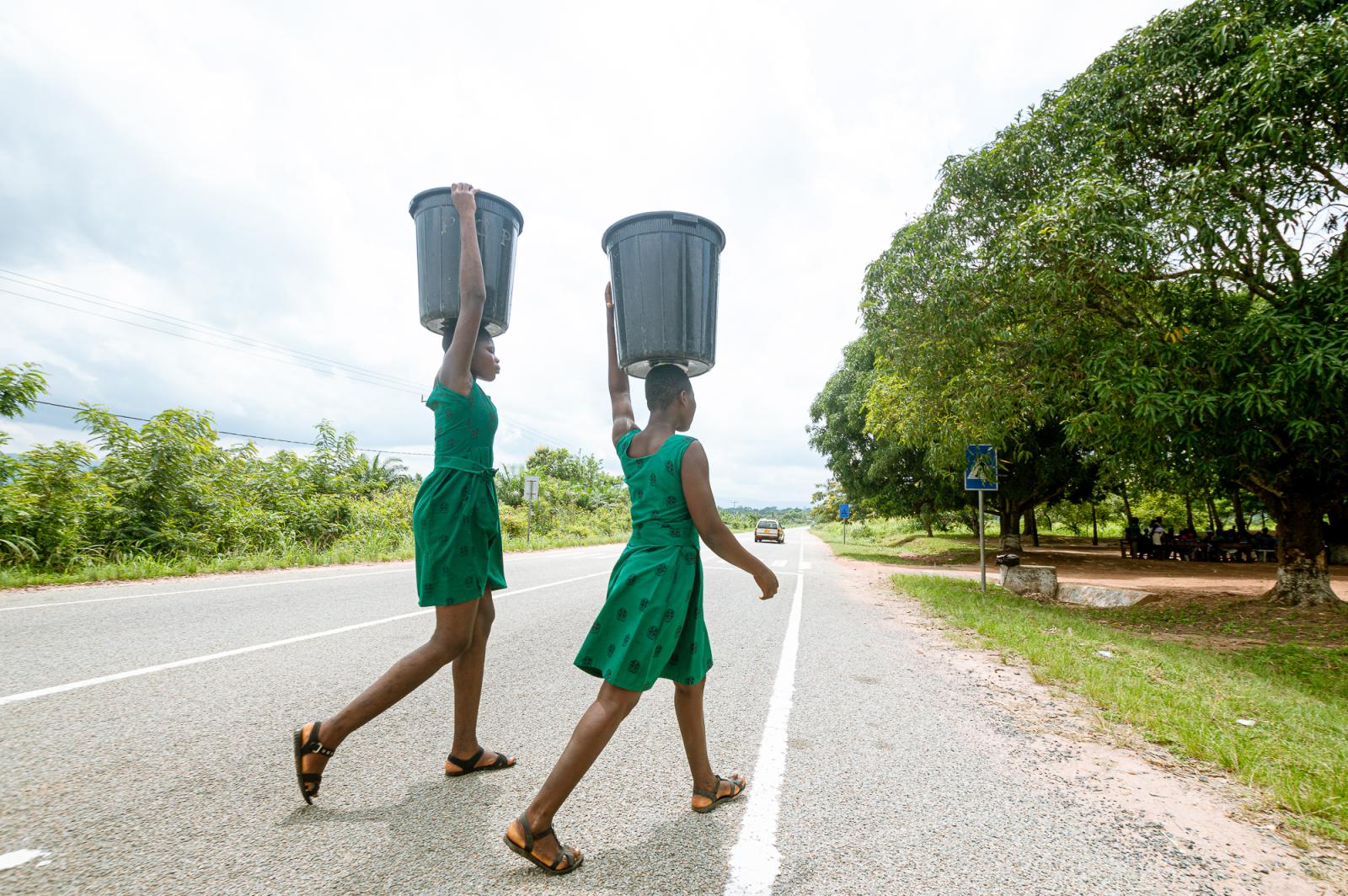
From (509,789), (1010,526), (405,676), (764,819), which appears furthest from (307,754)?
(1010,526)

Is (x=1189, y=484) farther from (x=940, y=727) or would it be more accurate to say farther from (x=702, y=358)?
(x=702, y=358)

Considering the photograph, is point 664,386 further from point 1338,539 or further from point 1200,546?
point 1338,539

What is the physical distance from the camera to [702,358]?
243 cm

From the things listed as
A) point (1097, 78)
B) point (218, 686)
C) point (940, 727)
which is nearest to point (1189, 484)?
point (1097, 78)

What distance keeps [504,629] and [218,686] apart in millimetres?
2694

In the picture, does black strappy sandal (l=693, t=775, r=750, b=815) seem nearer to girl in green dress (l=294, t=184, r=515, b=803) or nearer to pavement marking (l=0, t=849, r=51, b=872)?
girl in green dress (l=294, t=184, r=515, b=803)

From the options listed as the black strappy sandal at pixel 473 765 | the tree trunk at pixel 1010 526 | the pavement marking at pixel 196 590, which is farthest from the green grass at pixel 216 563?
the tree trunk at pixel 1010 526

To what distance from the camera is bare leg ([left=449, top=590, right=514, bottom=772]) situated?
2.76 meters

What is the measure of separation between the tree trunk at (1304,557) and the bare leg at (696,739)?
1139 cm

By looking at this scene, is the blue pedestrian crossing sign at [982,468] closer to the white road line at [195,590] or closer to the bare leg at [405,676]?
the bare leg at [405,676]

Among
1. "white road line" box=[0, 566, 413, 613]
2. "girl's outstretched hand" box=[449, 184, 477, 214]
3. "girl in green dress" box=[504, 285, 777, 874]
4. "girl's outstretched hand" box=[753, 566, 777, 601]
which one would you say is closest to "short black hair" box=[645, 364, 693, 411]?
"girl in green dress" box=[504, 285, 777, 874]

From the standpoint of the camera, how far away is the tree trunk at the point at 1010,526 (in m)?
20.8

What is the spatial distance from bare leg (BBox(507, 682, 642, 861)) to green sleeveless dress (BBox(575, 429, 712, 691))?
10 cm

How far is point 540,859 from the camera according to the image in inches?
80.0
